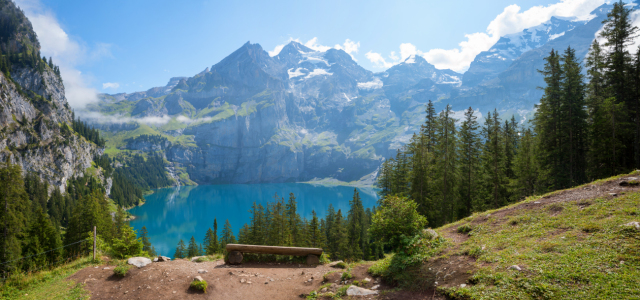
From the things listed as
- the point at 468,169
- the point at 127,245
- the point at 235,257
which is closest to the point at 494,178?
the point at 468,169

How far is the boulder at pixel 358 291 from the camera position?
8.75 metres

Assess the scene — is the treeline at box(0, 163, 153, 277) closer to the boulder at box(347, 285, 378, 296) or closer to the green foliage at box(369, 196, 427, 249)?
the boulder at box(347, 285, 378, 296)

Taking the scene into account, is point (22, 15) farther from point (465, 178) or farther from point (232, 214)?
point (465, 178)

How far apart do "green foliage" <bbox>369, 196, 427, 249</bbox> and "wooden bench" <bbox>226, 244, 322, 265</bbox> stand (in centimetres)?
468

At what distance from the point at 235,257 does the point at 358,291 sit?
7662 mm

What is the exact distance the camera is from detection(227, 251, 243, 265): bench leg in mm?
13656

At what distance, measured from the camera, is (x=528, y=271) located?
6.64m

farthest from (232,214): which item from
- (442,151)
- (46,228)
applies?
(442,151)

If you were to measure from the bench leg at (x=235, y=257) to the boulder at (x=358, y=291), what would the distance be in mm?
7162

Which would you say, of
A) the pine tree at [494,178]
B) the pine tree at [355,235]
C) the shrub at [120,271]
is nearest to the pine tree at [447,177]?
the pine tree at [494,178]

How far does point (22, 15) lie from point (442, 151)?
25893cm

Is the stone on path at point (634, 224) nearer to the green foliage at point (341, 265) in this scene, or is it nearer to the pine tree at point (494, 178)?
the green foliage at point (341, 265)

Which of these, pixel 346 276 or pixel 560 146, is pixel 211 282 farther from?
pixel 560 146

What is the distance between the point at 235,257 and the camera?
1373 cm
